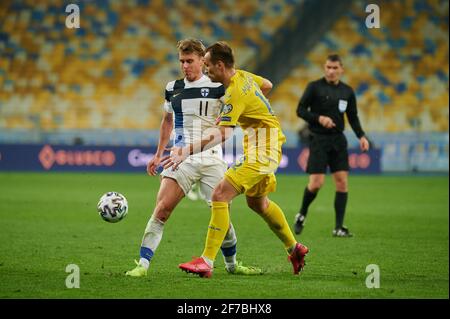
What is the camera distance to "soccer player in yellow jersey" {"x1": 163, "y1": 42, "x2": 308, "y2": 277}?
677cm

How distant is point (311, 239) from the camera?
10367 millimetres

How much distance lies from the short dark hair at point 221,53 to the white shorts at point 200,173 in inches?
36.4

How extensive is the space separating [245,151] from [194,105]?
1.97 feet

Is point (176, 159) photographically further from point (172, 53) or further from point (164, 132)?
point (172, 53)

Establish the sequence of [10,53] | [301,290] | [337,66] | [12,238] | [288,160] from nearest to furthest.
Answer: [301,290], [12,238], [337,66], [288,160], [10,53]

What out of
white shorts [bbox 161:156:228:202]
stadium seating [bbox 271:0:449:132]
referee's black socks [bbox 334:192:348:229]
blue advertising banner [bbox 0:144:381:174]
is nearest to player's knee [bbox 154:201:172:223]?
white shorts [bbox 161:156:228:202]

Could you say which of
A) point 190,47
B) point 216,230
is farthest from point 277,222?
point 190,47

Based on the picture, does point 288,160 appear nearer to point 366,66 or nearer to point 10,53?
point 366,66

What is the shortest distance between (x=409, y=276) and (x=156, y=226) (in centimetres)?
218

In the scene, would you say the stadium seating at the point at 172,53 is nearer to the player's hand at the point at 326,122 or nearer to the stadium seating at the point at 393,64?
the stadium seating at the point at 393,64

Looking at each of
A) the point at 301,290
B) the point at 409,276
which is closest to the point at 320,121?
the point at 409,276

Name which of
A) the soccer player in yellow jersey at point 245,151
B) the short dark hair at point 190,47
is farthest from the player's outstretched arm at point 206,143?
the short dark hair at point 190,47

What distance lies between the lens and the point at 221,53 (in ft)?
22.2

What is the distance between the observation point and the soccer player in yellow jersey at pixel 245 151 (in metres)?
6.77
